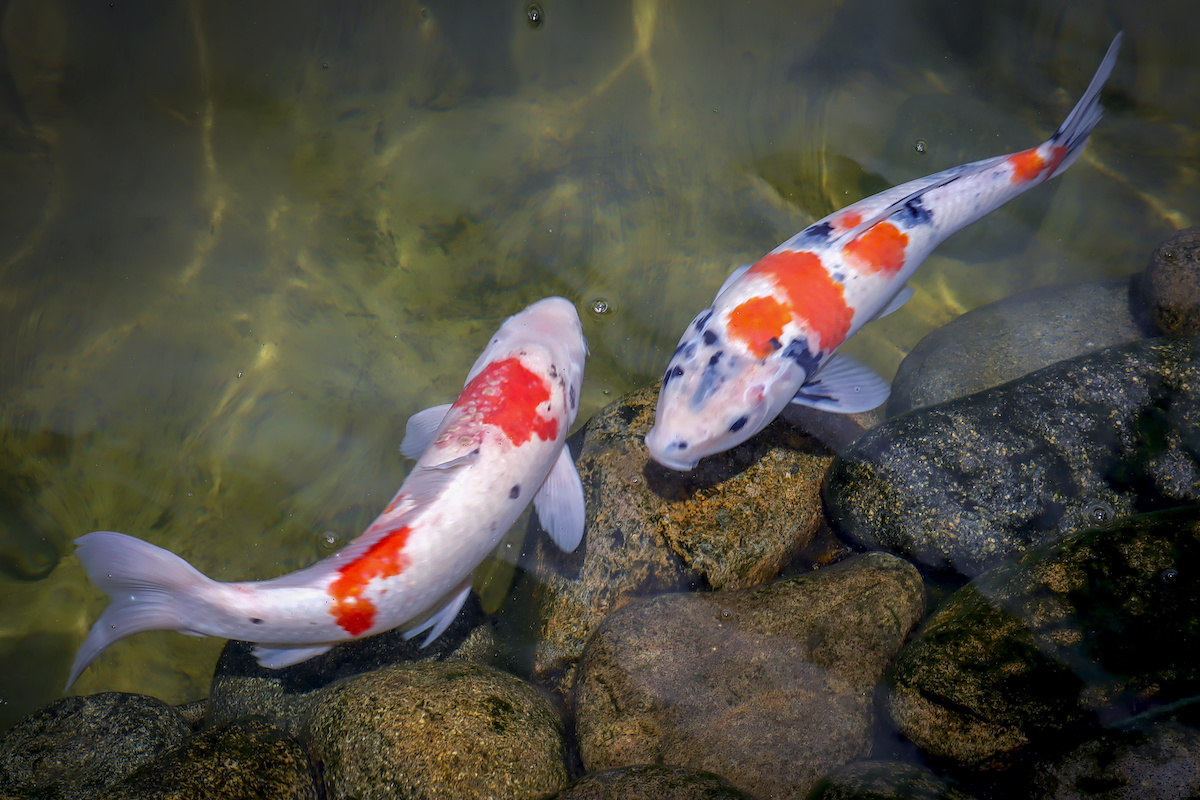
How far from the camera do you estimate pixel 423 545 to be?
312 cm

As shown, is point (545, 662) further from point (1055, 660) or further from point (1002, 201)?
point (1002, 201)

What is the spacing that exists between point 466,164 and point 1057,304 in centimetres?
455

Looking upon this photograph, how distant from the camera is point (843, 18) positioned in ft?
16.9

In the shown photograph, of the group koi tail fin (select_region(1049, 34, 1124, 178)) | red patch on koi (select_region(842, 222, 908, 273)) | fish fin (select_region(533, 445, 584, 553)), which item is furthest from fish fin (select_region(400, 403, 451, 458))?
koi tail fin (select_region(1049, 34, 1124, 178))

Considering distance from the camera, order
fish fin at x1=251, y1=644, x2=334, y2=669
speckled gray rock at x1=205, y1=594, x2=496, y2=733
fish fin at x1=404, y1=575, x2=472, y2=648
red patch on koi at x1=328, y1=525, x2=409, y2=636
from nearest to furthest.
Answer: red patch on koi at x1=328, y1=525, x2=409, y2=636, fish fin at x1=251, y1=644, x2=334, y2=669, fish fin at x1=404, y1=575, x2=472, y2=648, speckled gray rock at x1=205, y1=594, x2=496, y2=733

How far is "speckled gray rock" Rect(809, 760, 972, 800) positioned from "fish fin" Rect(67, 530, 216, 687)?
293 cm

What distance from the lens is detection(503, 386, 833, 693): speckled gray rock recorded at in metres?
3.52

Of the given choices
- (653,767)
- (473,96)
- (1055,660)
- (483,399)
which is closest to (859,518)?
(1055,660)

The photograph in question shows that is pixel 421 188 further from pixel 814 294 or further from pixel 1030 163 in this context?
pixel 1030 163

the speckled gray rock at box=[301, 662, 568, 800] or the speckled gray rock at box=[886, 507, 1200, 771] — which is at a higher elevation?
the speckled gray rock at box=[886, 507, 1200, 771]

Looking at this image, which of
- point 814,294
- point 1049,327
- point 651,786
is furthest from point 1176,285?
point 651,786

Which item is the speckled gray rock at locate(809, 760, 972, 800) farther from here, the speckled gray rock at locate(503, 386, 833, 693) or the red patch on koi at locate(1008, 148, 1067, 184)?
the red patch on koi at locate(1008, 148, 1067, 184)

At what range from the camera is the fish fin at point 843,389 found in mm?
3633

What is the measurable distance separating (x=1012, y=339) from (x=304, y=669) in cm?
511
